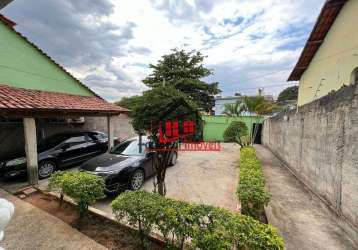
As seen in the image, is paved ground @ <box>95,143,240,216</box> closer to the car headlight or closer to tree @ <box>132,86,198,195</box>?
tree @ <box>132,86,198,195</box>

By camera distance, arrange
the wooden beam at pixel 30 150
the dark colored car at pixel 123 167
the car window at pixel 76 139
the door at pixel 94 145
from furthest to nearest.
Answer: the door at pixel 94 145 < the car window at pixel 76 139 < the wooden beam at pixel 30 150 < the dark colored car at pixel 123 167

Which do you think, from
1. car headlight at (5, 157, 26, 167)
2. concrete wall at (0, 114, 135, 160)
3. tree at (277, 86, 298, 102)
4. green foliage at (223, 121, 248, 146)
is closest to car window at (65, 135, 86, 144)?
car headlight at (5, 157, 26, 167)

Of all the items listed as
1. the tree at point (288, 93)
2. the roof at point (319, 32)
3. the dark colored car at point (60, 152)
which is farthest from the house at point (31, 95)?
the tree at point (288, 93)

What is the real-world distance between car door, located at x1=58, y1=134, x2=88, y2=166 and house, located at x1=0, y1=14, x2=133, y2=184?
851 mm

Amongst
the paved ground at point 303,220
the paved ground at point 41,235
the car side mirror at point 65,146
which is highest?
the car side mirror at point 65,146

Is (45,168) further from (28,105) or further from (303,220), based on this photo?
(303,220)

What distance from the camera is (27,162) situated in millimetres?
5156

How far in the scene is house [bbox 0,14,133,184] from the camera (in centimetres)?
513

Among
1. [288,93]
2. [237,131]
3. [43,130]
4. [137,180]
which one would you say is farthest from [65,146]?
[288,93]

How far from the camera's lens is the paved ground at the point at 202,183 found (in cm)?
455

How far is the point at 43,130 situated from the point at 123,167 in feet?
19.5

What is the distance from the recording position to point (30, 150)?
5.15 metres

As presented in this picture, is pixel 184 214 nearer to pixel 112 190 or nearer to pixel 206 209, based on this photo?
pixel 206 209

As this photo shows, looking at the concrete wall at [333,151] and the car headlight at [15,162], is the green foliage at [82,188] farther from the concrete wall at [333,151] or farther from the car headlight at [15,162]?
the concrete wall at [333,151]
